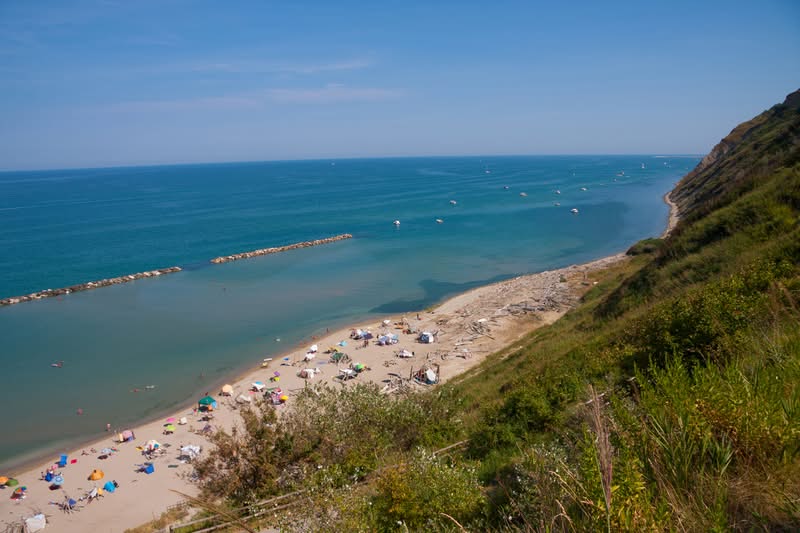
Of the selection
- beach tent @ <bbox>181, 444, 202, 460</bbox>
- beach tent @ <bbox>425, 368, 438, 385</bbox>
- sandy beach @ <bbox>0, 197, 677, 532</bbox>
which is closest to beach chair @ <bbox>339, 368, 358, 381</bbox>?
sandy beach @ <bbox>0, 197, 677, 532</bbox>

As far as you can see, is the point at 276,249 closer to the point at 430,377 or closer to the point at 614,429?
the point at 430,377

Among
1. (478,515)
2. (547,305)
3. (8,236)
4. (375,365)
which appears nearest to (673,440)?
(478,515)

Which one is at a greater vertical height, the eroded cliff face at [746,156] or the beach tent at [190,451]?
the eroded cliff face at [746,156]

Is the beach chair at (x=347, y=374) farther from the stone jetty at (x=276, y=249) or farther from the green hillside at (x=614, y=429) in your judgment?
the stone jetty at (x=276, y=249)

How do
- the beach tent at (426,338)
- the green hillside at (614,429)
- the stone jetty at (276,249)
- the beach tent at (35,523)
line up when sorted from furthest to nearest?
the stone jetty at (276,249)
the beach tent at (426,338)
the beach tent at (35,523)
the green hillside at (614,429)

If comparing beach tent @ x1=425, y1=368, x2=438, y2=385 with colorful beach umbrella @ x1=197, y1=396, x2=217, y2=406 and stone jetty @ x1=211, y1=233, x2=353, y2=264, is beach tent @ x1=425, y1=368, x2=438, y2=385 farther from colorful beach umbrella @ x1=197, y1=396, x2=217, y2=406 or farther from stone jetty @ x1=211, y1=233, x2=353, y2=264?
stone jetty @ x1=211, y1=233, x2=353, y2=264

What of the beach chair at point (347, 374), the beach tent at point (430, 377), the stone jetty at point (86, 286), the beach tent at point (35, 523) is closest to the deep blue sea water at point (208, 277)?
the stone jetty at point (86, 286)

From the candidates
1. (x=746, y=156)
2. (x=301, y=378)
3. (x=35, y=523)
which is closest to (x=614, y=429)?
(x=35, y=523)
